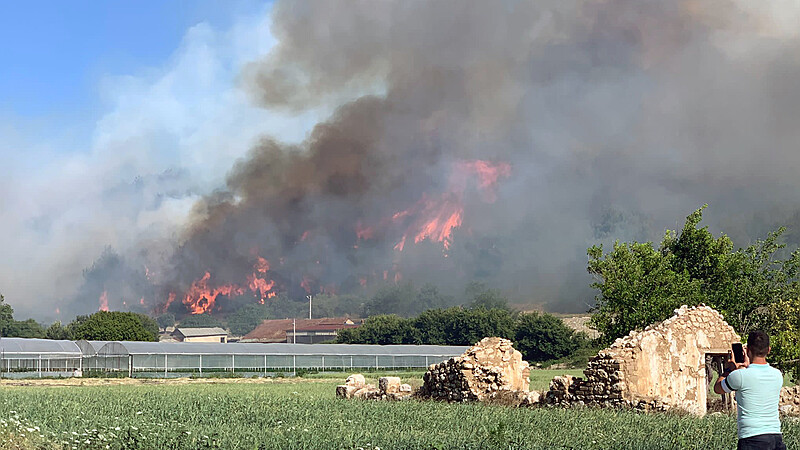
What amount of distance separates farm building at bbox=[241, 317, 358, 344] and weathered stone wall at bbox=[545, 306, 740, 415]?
142406mm

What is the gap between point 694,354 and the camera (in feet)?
85.3

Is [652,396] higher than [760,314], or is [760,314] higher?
[760,314]

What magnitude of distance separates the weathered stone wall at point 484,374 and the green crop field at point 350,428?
4.23 metres

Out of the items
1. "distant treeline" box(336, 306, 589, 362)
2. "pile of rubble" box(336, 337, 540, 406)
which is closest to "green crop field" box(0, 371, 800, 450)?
"pile of rubble" box(336, 337, 540, 406)

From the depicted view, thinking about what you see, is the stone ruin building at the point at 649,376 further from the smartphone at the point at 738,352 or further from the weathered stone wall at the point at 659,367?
the smartphone at the point at 738,352

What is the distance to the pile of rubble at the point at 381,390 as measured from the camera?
105 feet

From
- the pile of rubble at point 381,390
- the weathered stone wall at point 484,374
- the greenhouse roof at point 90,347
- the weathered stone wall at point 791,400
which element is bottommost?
the weathered stone wall at point 791,400

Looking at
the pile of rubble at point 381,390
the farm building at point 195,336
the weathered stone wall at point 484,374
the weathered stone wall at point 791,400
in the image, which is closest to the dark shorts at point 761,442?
the weathered stone wall at point 791,400

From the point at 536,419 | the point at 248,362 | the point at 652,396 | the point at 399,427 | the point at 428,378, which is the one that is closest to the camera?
the point at 399,427

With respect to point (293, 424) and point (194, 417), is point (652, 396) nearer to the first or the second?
point (293, 424)

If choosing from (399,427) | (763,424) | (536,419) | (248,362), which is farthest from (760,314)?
(248,362)

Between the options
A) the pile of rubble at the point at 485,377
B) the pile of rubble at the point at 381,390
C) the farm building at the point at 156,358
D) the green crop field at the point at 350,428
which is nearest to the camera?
the green crop field at the point at 350,428

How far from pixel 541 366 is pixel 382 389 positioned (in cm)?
7020

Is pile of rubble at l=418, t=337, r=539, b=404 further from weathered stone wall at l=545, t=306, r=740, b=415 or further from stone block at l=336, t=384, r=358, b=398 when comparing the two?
stone block at l=336, t=384, r=358, b=398
